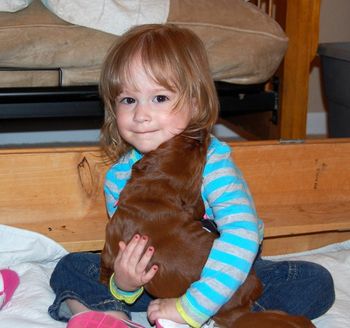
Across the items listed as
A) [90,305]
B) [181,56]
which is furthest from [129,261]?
[181,56]

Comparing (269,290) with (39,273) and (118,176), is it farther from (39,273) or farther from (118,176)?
(39,273)

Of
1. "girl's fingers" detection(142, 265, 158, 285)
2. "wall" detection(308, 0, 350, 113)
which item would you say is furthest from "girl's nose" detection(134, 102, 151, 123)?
"wall" detection(308, 0, 350, 113)

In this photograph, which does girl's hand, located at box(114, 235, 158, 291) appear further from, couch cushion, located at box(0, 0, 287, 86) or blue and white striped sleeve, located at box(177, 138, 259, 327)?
couch cushion, located at box(0, 0, 287, 86)

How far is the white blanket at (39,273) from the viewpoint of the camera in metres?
0.95

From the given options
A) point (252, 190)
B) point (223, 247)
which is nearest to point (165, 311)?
point (223, 247)

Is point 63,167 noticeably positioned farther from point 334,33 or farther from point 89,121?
point 334,33

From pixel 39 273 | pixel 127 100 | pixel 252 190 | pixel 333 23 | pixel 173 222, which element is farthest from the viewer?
pixel 333 23

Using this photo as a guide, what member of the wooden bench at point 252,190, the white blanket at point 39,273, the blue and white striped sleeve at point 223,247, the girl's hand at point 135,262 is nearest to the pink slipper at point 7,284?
the white blanket at point 39,273

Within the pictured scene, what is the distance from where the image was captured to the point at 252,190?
1.25 meters

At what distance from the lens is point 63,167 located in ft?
3.75

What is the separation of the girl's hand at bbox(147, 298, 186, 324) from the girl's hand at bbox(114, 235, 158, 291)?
0.12ft

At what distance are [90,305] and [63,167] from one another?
30 centimetres

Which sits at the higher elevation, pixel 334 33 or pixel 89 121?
pixel 334 33

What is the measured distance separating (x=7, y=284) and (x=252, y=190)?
20.7 inches
